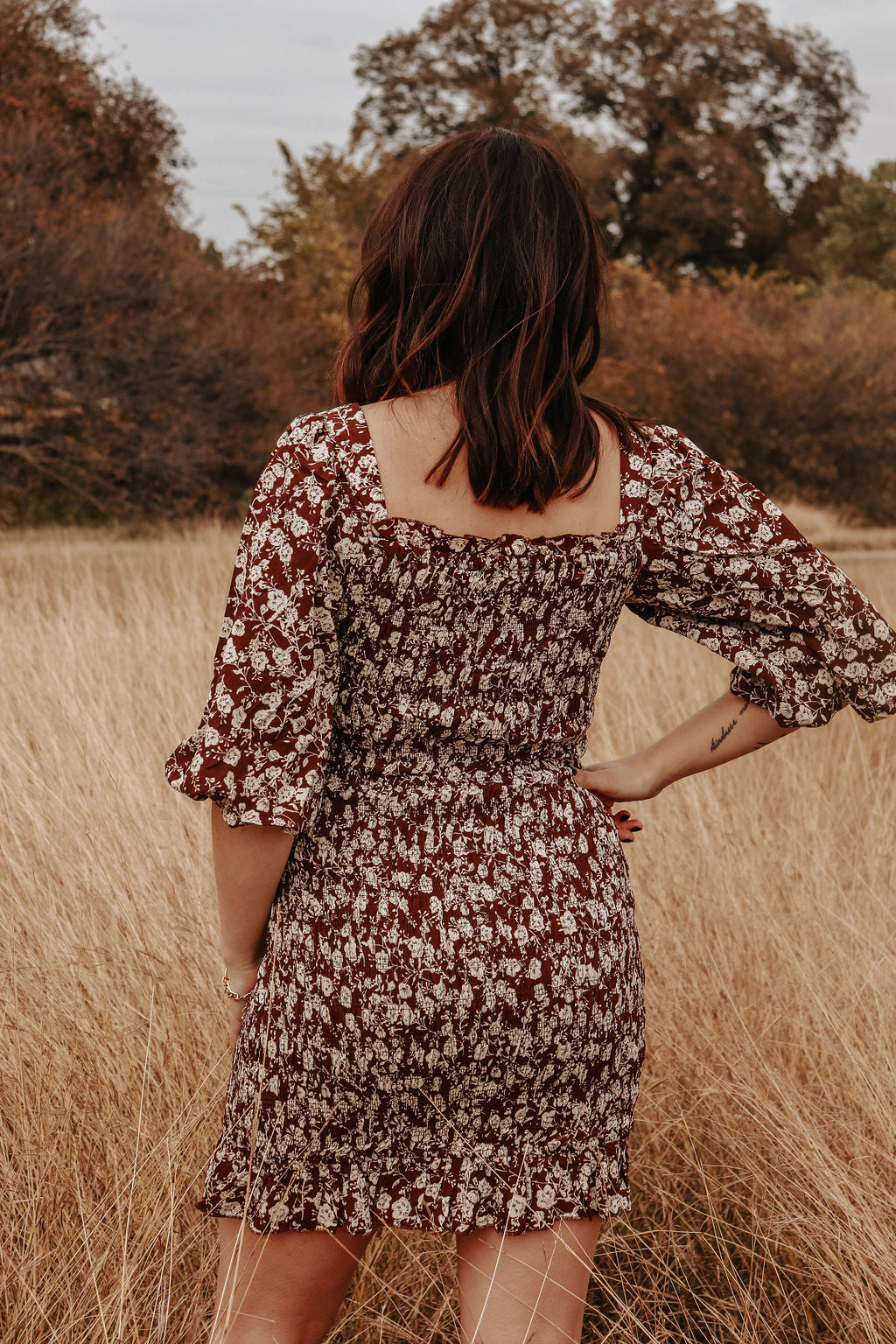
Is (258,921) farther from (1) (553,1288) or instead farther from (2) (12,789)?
(2) (12,789)

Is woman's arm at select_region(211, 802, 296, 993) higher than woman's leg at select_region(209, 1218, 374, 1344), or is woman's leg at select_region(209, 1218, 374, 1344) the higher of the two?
woman's arm at select_region(211, 802, 296, 993)

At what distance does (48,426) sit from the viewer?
13.2 metres

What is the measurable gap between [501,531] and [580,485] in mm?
128

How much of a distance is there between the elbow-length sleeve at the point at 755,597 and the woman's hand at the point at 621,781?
0.18 m

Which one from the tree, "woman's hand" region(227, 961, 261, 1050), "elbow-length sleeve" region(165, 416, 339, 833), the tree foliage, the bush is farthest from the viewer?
the tree

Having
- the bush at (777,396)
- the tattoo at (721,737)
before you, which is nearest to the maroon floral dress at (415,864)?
the tattoo at (721,737)

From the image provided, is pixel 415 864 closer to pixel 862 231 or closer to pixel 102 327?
pixel 102 327

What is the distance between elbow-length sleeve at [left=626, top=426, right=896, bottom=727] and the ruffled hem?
2.31 ft

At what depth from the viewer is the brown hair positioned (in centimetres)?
132

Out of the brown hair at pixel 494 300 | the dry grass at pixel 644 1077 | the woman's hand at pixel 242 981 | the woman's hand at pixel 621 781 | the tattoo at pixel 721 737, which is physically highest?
the brown hair at pixel 494 300

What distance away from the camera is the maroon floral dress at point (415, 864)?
4.26ft

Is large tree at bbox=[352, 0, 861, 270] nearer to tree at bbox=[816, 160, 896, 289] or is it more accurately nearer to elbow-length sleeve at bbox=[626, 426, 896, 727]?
tree at bbox=[816, 160, 896, 289]

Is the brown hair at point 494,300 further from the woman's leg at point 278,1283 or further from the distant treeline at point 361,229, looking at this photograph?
the distant treeline at point 361,229

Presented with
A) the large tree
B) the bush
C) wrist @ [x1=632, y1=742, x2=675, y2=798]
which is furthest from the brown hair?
the large tree
